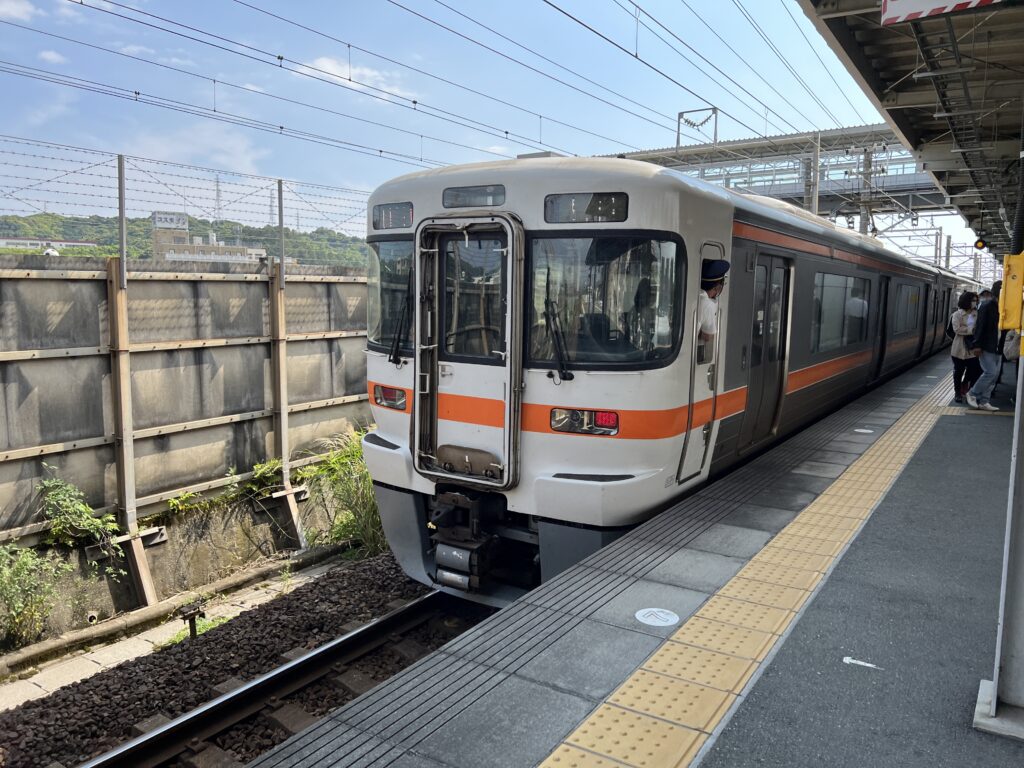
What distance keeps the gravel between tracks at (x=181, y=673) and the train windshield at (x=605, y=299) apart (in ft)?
9.68

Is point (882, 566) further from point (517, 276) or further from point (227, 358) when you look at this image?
point (227, 358)

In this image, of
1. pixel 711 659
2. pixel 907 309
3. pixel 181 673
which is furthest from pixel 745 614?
pixel 907 309

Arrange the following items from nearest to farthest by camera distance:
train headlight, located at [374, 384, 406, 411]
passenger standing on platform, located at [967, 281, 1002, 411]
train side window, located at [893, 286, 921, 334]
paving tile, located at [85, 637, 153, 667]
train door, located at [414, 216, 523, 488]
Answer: train door, located at [414, 216, 523, 488], train headlight, located at [374, 384, 406, 411], paving tile, located at [85, 637, 153, 667], passenger standing on platform, located at [967, 281, 1002, 411], train side window, located at [893, 286, 921, 334]

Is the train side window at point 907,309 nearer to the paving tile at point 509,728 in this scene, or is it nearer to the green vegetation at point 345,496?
the green vegetation at point 345,496

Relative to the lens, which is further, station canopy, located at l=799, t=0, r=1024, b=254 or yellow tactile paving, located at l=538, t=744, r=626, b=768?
station canopy, located at l=799, t=0, r=1024, b=254

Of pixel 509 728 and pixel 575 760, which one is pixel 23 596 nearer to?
pixel 509 728

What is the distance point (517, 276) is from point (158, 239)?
17.1 feet

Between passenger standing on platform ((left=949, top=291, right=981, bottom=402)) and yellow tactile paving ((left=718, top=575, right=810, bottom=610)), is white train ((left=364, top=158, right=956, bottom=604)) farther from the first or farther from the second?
passenger standing on platform ((left=949, top=291, right=981, bottom=402))

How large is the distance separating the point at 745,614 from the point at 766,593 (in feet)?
1.13

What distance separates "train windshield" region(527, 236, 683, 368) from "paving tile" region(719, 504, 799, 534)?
4.74 feet

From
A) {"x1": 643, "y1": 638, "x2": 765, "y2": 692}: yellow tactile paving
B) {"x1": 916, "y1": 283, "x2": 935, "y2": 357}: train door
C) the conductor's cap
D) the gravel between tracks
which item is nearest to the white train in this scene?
the conductor's cap

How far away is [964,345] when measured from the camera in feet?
36.6

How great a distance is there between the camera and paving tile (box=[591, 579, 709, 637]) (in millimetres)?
3881

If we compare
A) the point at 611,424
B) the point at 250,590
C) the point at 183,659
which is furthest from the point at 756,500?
the point at 250,590
